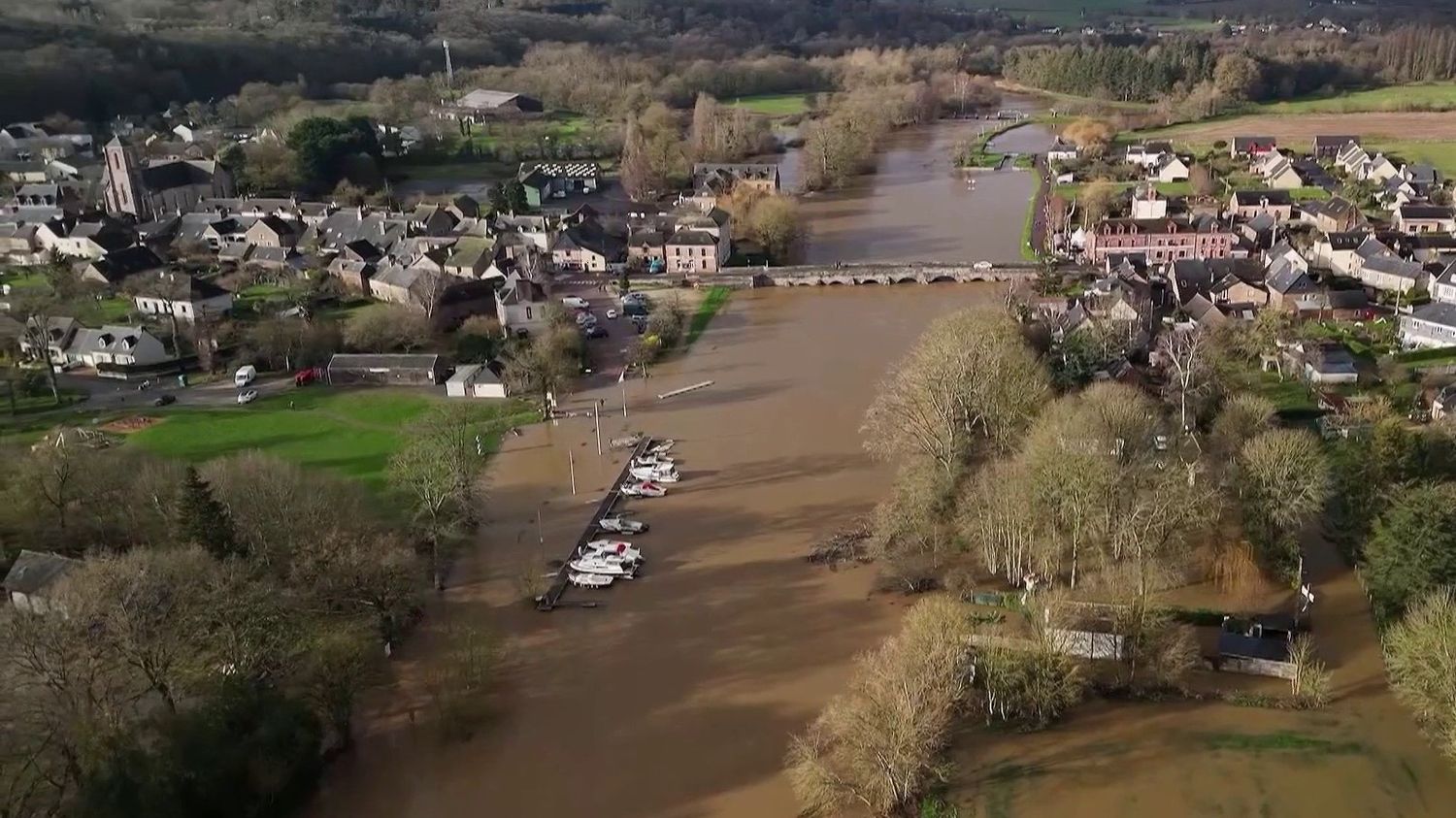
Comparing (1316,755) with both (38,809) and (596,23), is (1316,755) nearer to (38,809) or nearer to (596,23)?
(38,809)

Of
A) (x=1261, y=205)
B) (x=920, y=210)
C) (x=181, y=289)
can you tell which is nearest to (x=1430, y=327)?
(x=1261, y=205)

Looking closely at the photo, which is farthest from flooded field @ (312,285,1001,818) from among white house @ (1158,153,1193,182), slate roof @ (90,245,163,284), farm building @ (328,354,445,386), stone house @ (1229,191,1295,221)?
white house @ (1158,153,1193,182)

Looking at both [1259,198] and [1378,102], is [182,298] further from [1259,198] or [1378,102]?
[1378,102]

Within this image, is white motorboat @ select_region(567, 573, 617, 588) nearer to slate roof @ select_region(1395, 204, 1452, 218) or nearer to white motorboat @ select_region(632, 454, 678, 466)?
white motorboat @ select_region(632, 454, 678, 466)

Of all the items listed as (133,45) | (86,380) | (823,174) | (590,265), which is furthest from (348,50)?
(86,380)

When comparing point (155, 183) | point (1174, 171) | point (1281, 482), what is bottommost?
point (1281, 482)
